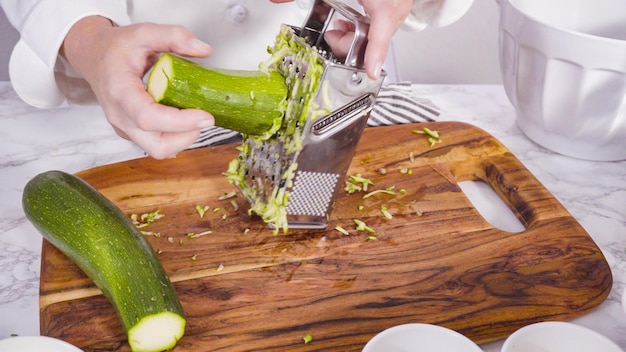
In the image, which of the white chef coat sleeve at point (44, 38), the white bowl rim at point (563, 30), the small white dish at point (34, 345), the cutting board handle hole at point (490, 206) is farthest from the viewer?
the cutting board handle hole at point (490, 206)

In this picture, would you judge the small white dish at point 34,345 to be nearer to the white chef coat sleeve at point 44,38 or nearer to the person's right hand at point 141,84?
the person's right hand at point 141,84

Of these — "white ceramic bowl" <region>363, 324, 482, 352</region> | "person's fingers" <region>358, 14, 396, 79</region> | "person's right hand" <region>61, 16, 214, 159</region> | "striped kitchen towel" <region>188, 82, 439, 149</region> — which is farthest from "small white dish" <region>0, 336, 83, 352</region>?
"striped kitchen towel" <region>188, 82, 439, 149</region>

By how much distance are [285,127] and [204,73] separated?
0.84ft

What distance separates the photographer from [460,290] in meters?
1.54

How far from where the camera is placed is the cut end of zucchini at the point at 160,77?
1.37 metres

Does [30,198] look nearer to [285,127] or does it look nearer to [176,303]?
[176,303]

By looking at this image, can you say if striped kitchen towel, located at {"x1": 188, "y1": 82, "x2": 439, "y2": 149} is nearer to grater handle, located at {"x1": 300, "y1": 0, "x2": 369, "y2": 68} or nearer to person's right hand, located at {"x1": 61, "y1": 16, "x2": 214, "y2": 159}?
grater handle, located at {"x1": 300, "y1": 0, "x2": 369, "y2": 68}

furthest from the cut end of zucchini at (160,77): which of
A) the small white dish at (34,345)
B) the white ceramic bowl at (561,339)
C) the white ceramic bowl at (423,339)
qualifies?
the white ceramic bowl at (561,339)

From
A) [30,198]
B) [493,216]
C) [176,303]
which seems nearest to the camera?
[176,303]

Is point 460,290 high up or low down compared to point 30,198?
down

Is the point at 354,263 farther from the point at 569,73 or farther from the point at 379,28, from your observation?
the point at 569,73

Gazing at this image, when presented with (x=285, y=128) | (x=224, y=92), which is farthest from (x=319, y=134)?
(x=224, y=92)

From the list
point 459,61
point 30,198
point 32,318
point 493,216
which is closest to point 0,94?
point 30,198

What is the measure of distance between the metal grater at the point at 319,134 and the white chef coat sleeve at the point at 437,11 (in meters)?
0.61
